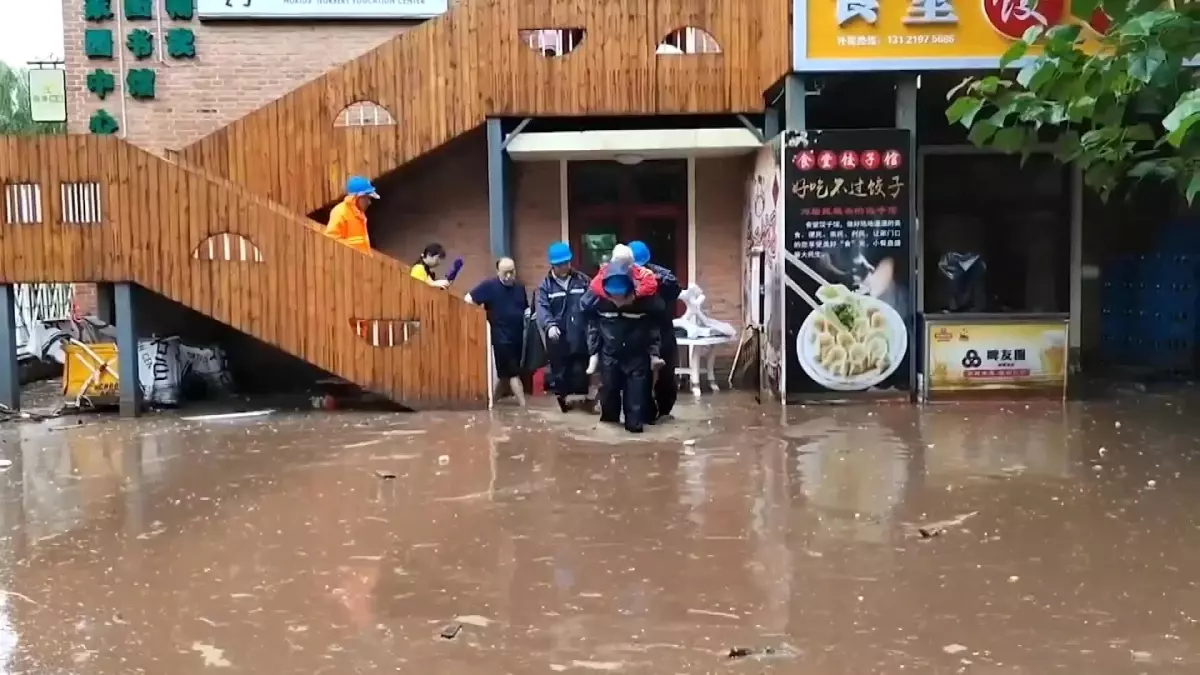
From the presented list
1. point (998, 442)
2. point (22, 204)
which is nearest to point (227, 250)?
point (22, 204)

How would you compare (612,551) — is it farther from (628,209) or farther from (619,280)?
(628,209)

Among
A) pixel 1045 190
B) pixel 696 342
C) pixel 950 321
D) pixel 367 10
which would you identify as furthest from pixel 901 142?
pixel 367 10

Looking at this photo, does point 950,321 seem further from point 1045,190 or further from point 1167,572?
point 1167,572

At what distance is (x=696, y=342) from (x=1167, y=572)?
7.14 meters

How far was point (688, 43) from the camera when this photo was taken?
13.0m

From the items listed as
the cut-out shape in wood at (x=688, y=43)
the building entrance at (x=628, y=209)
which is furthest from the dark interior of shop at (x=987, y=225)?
the cut-out shape in wood at (x=688, y=43)

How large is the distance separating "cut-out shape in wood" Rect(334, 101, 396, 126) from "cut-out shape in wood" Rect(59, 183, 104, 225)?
2.57m

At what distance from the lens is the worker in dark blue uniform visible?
970 centimetres

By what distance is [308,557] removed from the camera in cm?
618

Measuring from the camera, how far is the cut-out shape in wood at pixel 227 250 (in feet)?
37.0

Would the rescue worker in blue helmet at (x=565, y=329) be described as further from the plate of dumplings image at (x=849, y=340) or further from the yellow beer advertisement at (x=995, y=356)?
the yellow beer advertisement at (x=995, y=356)

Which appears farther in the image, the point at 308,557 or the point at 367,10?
the point at 367,10

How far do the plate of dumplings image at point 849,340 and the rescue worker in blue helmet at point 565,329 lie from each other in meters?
2.13

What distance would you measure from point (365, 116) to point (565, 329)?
11.7 feet
